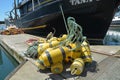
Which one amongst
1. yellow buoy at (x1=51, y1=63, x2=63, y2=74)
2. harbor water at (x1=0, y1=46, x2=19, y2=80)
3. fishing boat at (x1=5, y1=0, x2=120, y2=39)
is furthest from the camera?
fishing boat at (x1=5, y1=0, x2=120, y2=39)

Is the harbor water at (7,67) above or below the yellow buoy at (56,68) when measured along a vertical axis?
below

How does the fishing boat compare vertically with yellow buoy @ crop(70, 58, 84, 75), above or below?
above

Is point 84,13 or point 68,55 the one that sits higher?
point 84,13

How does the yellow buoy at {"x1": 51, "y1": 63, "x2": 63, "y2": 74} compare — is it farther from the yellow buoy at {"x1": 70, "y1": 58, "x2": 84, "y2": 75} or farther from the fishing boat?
the fishing boat

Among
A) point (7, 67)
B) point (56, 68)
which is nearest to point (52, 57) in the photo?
point (56, 68)

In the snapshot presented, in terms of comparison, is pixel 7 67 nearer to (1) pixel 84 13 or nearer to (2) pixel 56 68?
(1) pixel 84 13

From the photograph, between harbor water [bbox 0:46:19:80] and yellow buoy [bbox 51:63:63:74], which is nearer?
yellow buoy [bbox 51:63:63:74]

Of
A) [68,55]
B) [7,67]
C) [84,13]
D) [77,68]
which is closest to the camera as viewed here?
[77,68]

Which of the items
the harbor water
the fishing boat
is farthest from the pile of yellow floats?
the fishing boat

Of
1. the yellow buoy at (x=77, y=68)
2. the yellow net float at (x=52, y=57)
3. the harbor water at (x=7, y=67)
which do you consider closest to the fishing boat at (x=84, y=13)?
the harbor water at (x=7, y=67)

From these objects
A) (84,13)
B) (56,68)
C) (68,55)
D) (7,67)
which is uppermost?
(84,13)

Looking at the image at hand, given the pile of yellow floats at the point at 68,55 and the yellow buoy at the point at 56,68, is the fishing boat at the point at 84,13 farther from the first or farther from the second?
the yellow buoy at the point at 56,68

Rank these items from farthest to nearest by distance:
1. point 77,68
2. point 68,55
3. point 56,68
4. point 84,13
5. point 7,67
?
1. point 84,13
2. point 7,67
3. point 68,55
4. point 56,68
5. point 77,68

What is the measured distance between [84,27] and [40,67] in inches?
180
